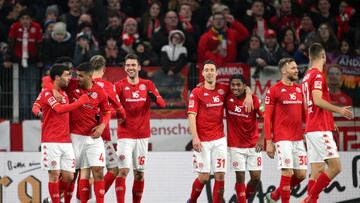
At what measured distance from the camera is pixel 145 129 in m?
15.7

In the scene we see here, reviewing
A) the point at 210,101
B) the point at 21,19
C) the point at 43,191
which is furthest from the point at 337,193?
the point at 21,19

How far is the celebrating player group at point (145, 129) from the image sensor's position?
A: 14.7 metres

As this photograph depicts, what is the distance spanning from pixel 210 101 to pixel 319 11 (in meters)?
6.54

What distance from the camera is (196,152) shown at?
607 inches

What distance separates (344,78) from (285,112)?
3433 mm

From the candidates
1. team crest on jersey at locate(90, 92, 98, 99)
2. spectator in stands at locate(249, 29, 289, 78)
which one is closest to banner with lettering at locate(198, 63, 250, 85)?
spectator in stands at locate(249, 29, 289, 78)

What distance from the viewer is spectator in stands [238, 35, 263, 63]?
19544 millimetres

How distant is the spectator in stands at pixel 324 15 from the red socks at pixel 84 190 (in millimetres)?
7697

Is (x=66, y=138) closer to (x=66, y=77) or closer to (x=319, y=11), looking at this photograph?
(x=66, y=77)

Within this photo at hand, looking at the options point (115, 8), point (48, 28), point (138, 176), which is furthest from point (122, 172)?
point (115, 8)

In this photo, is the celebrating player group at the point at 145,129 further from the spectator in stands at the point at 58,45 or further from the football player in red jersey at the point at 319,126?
the spectator in stands at the point at 58,45

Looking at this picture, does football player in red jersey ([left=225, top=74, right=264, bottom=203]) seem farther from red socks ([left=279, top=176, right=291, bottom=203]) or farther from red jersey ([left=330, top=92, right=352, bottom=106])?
red jersey ([left=330, top=92, right=352, bottom=106])

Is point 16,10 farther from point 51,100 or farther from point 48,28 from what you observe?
point 51,100

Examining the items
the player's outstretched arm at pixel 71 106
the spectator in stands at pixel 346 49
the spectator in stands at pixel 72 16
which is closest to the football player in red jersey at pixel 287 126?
the player's outstretched arm at pixel 71 106
